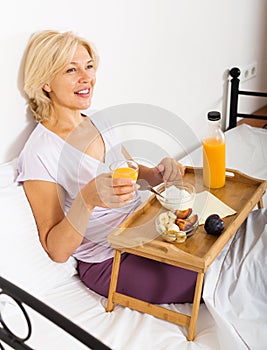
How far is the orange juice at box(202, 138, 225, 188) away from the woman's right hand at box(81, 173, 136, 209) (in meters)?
0.41

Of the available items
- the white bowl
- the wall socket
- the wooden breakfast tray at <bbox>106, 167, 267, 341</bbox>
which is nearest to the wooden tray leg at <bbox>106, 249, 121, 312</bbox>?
the wooden breakfast tray at <bbox>106, 167, 267, 341</bbox>

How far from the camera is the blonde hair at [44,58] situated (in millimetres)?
1319

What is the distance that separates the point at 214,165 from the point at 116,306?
1.61 feet

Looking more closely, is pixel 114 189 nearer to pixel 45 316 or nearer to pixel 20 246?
pixel 20 246

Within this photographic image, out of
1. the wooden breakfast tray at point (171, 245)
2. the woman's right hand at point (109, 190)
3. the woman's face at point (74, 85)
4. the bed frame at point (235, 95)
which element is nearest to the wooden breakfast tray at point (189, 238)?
the wooden breakfast tray at point (171, 245)

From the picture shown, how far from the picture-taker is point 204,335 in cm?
122

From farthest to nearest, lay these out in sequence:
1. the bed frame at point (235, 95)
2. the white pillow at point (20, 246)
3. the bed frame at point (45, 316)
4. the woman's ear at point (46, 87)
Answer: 1. the bed frame at point (235, 95)
2. the woman's ear at point (46, 87)
3. the white pillow at point (20, 246)
4. the bed frame at point (45, 316)

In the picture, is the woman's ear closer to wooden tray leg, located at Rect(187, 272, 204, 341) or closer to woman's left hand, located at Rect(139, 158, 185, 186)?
woman's left hand, located at Rect(139, 158, 185, 186)

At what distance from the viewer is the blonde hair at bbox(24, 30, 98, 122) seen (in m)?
1.32

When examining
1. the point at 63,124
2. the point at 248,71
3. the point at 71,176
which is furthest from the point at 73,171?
the point at 248,71

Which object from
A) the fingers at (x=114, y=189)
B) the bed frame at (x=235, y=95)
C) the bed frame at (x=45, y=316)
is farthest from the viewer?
the bed frame at (x=235, y=95)

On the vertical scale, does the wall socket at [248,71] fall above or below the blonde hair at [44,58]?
below

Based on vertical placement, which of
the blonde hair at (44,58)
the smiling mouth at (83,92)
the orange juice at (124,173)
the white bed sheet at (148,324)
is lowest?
the white bed sheet at (148,324)

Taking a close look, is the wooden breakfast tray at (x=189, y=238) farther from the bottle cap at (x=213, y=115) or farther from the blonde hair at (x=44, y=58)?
the blonde hair at (x=44, y=58)
